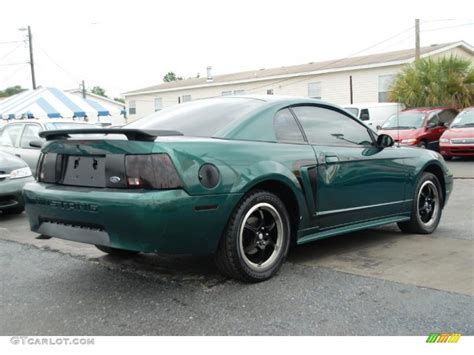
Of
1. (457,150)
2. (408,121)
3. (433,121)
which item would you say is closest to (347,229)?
(457,150)

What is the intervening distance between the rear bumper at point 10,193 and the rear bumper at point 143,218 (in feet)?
12.0

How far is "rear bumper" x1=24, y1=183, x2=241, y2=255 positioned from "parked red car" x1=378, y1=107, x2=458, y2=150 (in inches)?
476

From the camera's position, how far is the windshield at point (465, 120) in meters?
14.6

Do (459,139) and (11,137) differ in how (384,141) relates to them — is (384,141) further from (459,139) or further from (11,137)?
(459,139)

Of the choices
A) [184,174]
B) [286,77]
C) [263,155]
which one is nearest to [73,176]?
[184,174]

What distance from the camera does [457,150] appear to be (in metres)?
14.2

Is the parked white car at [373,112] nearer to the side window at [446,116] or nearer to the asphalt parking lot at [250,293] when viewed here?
the side window at [446,116]

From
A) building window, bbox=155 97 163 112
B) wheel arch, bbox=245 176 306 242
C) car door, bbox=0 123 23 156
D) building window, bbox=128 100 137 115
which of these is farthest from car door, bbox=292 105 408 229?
building window, bbox=128 100 137 115

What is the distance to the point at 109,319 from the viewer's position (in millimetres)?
3361

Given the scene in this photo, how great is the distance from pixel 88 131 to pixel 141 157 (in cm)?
59

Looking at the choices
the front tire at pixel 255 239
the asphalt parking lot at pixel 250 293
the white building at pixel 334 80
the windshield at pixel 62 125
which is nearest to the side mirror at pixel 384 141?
the asphalt parking lot at pixel 250 293

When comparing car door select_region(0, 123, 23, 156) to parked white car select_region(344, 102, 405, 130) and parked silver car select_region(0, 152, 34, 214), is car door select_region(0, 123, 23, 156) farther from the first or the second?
parked white car select_region(344, 102, 405, 130)

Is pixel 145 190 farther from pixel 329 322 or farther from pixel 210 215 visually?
pixel 329 322

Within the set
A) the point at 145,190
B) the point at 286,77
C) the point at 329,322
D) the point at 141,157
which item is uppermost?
the point at 286,77
